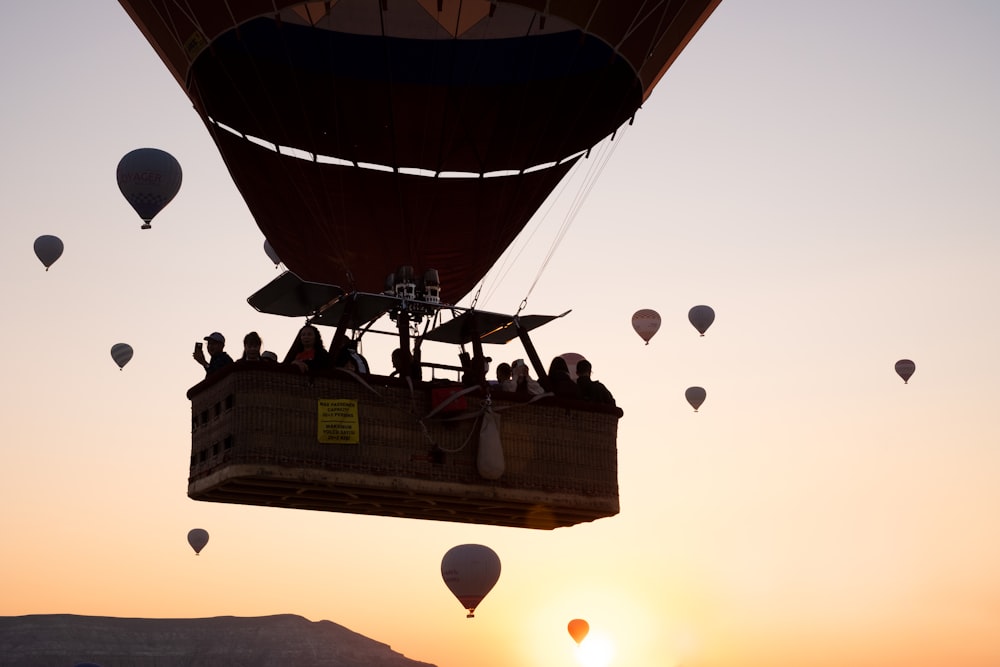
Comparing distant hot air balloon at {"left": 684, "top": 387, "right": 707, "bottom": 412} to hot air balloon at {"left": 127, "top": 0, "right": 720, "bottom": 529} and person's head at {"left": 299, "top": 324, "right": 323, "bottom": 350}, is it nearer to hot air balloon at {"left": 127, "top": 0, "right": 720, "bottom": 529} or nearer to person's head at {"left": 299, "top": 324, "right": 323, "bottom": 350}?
hot air balloon at {"left": 127, "top": 0, "right": 720, "bottom": 529}

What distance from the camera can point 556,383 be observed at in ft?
42.7

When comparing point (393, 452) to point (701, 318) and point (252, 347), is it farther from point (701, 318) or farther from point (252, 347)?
point (701, 318)

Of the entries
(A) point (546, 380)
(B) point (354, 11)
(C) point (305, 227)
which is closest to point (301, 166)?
(C) point (305, 227)

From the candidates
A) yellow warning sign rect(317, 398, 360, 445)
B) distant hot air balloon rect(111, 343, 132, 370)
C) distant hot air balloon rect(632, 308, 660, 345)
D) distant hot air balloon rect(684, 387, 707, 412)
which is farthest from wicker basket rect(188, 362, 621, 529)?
distant hot air balloon rect(684, 387, 707, 412)

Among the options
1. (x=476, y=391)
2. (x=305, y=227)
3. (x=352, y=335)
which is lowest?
(x=476, y=391)

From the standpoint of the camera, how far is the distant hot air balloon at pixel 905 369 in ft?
150

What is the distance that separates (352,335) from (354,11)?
4.54 metres

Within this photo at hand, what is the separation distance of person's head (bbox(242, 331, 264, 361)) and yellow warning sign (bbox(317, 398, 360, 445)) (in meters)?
0.66

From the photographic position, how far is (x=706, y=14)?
16375 mm

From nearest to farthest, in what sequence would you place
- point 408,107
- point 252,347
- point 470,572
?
point 252,347 → point 408,107 → point 470,572

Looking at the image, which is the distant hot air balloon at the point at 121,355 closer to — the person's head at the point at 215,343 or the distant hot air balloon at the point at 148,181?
the distant hot air balloon at the point at 148,181

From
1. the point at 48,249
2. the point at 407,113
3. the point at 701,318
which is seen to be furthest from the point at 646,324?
the point at 407,113

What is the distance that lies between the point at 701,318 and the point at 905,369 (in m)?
8.69

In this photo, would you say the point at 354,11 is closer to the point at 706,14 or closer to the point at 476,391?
the point at 706,14
